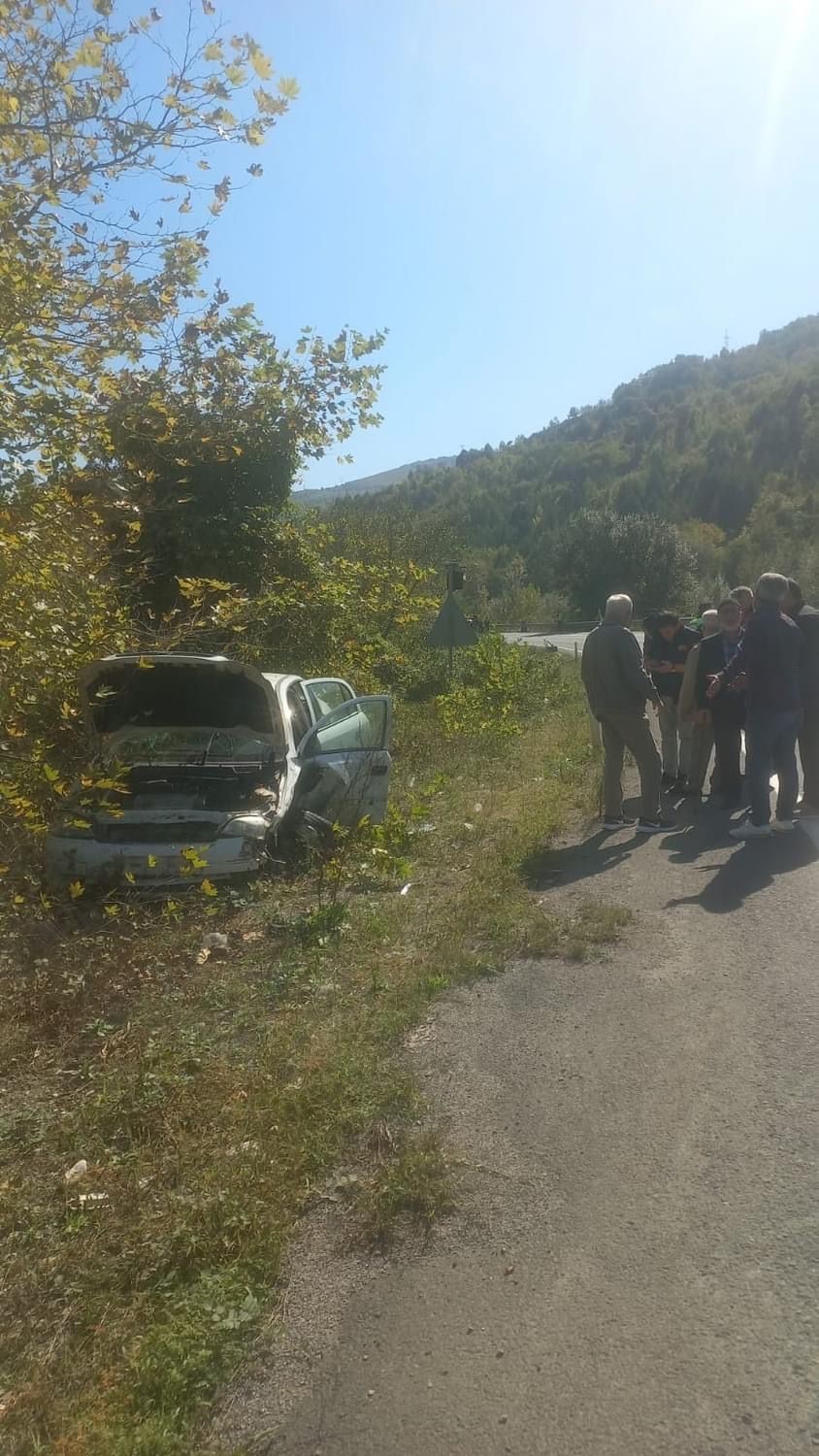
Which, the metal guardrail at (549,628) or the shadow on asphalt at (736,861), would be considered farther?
the metal guardrail at (549,628)

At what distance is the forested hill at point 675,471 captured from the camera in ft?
303

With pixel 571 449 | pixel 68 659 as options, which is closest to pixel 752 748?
pixel 68 659

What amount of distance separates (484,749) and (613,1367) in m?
10.9

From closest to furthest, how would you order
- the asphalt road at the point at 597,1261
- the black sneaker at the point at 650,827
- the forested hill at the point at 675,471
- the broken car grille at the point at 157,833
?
the asphalt road at the point at 597,1261
the broken car grille at the point at 157,833
the black sneaker at the point at 650,827
the forested hill at the point at 675,471

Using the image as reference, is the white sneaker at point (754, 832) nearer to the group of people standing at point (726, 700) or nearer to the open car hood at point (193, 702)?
the group of people standing at point (726, 700)

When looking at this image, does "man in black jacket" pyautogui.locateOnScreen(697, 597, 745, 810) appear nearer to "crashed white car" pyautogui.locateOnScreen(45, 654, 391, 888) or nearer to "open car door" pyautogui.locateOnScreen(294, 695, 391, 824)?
"open car door" pyautogui.locateOnScreen(294, 695, 391, 824)

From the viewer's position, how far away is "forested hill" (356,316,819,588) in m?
92.4

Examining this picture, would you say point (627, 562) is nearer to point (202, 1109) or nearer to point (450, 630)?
point (450, 630)

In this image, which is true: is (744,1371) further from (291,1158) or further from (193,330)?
(193,330)

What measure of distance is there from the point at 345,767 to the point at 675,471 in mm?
112785

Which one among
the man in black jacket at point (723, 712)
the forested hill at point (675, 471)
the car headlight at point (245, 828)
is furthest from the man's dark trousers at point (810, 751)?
the forested hill at point (675, 471)

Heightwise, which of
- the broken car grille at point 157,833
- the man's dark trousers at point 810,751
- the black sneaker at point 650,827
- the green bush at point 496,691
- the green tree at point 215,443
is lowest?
the green bush at point 496,691

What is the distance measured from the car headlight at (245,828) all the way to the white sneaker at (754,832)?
3582 mm

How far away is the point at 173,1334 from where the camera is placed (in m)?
2.72
